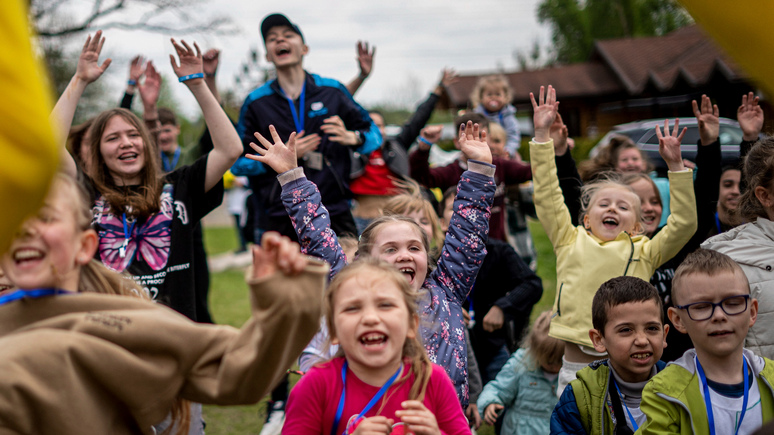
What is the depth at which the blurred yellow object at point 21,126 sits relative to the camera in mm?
1031

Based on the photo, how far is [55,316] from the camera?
1.61 meters

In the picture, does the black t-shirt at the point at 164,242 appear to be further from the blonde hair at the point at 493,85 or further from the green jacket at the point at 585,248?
the blonde hair at the point at 493,85

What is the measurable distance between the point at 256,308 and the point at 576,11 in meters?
48.5

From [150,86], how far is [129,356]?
363 cm

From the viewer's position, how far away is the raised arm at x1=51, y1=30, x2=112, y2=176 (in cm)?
307

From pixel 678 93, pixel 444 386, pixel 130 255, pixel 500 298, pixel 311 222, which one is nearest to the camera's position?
pixel 444 386

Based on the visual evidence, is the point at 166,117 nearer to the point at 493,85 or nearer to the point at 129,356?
the point at 493,85

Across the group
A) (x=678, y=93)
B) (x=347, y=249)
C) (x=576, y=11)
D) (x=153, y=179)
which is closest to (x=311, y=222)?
(x=347, y=249)

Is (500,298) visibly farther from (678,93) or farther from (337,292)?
(678,93)

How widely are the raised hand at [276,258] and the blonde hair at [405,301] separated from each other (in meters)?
0.57

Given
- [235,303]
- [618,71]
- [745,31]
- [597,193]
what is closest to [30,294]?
[745,31]

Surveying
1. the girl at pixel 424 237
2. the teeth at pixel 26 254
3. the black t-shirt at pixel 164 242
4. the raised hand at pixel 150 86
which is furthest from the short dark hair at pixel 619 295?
the raised hand at pixel 150 86

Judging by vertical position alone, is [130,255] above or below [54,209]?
below

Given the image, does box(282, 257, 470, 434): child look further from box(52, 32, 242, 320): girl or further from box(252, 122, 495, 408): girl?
box(52, 32, 242, 320): girl
